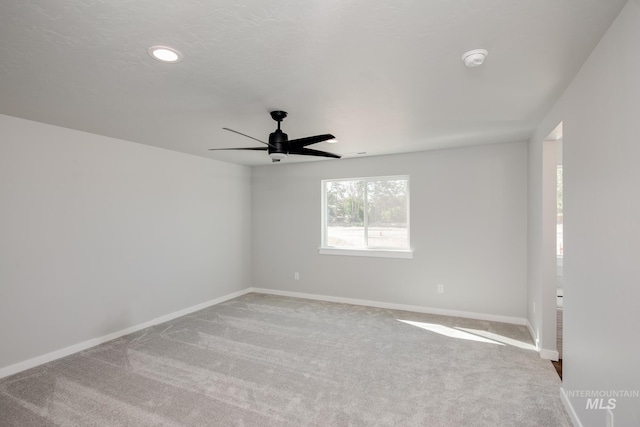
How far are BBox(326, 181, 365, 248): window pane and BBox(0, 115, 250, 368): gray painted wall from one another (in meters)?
1.95

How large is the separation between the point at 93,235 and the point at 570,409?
185 inches

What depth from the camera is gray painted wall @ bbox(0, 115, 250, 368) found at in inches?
117

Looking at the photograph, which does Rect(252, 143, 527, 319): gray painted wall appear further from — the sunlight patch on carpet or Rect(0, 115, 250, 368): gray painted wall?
Rect(0, 115, 250, 368): gray painted wall

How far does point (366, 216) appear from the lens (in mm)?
5148

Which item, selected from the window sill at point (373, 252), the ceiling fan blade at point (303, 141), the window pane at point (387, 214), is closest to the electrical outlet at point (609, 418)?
the ceiling fan blade at point (303, 141)

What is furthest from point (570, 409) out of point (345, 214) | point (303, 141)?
point (345, 214)

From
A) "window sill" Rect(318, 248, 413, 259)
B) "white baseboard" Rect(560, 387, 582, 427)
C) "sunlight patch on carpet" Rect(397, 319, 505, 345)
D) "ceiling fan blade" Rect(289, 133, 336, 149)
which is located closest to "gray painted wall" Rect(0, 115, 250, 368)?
"window sill" Rect(318, 248, 413, 259)

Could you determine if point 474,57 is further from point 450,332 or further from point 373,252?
point 373,252

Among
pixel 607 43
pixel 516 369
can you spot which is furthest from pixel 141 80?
pixel 516 369

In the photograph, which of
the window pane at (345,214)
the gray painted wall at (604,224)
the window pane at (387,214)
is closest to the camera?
the gray painted wall at (604,224)

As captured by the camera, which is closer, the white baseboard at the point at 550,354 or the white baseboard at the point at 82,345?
the white baseboard at the point at 82,345

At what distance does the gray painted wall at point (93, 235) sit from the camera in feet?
9.78

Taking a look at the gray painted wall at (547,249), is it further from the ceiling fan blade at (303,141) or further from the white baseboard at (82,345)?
the white baseboard at (82,345)

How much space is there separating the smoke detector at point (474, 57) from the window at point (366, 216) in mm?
3000
